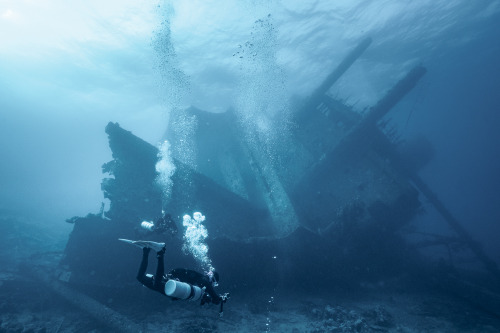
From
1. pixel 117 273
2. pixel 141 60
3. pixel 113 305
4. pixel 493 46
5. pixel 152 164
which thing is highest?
pixel 493 46

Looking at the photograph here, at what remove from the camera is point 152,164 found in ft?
34.8

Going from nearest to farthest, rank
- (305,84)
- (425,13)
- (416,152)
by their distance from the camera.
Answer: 1. (416,152)
2. (425,13)
3. (305,84)

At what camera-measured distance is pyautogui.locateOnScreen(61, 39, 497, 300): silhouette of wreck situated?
8609mm

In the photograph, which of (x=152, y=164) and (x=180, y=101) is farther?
(x=180, y=101)

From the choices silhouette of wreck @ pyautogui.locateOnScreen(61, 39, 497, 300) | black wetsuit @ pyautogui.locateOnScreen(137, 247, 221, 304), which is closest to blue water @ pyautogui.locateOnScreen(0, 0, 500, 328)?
silhouette of wreck @ pyautogui.locateOnScreen(61, 39, 497, 300)

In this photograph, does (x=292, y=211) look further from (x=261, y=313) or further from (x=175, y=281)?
(x=175, y=281)

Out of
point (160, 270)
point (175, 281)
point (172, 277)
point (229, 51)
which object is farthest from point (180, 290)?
point (229, 51)

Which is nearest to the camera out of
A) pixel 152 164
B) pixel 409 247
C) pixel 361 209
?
pixel 361 209

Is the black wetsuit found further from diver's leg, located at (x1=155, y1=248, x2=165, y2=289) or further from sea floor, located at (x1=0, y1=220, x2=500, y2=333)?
sea floor, located at (x1=0, y1=220, x2=500, y2=333)

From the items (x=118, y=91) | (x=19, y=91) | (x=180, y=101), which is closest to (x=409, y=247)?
(x=180, y=101)

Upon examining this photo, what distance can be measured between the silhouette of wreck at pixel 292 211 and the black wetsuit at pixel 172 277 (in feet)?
13.3

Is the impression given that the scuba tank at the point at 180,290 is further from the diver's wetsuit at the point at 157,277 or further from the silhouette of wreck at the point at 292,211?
the silhouette of wreck at the point at 292,211

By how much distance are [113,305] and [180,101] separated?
25.0 metres

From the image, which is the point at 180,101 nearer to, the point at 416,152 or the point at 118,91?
the point at 118,91
